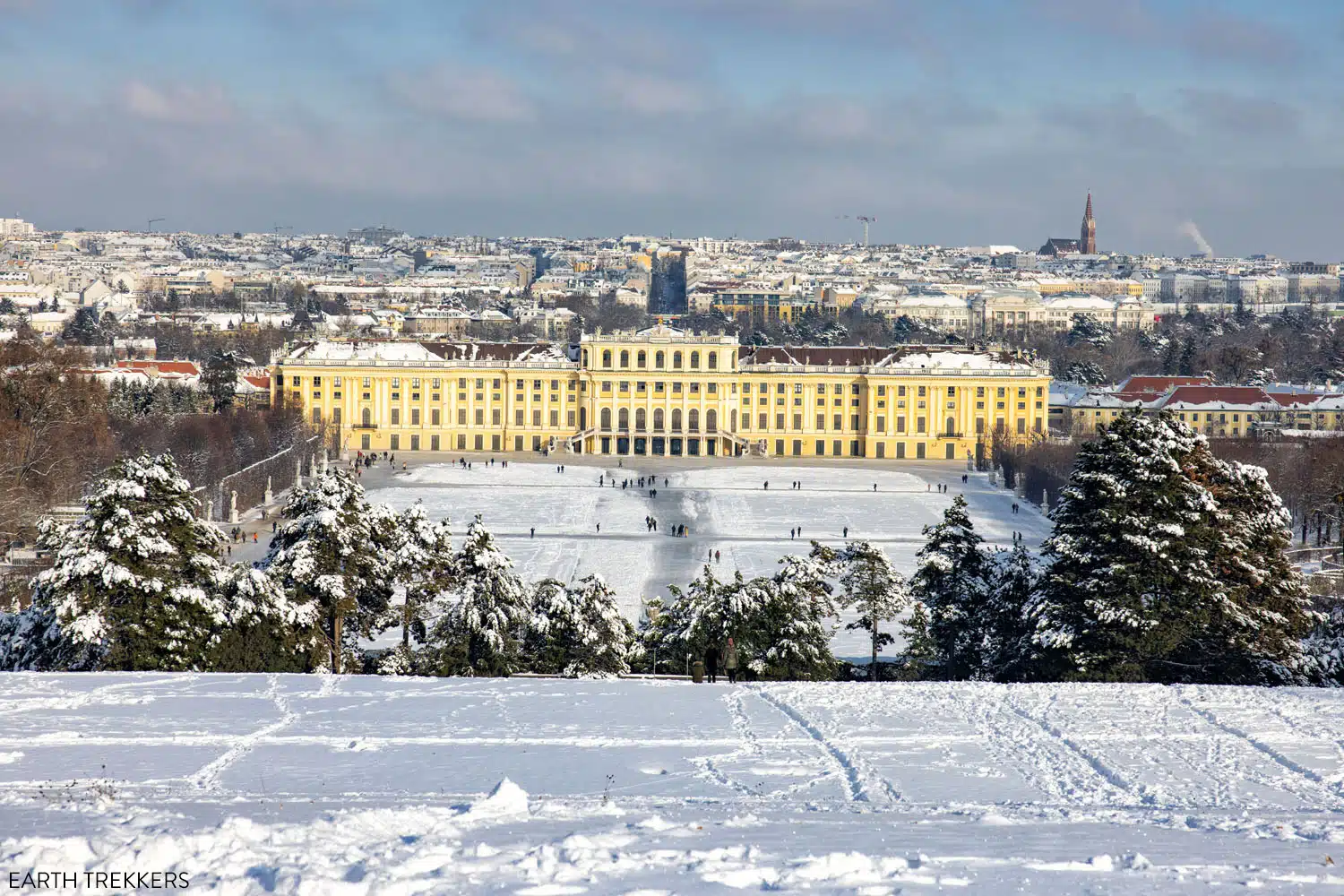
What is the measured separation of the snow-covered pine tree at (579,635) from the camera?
19.4 metres

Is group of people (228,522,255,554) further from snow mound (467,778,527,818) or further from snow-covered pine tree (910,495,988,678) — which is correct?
snow mound (467,778,527,818)

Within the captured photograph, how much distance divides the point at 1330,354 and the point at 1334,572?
63.4 meters

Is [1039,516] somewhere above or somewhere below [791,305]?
below

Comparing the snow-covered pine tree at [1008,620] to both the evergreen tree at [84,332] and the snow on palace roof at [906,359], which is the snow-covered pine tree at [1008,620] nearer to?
the snow on palace roof at [906,359]

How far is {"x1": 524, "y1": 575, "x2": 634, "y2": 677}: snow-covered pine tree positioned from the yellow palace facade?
4432cm

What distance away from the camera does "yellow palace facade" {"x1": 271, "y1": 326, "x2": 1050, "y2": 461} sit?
64812mm

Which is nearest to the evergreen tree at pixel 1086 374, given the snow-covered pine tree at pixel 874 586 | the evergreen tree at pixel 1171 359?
Answer: the evergreen tree at pixel 1171 359

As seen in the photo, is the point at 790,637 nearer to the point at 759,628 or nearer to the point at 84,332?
the point at 759,628

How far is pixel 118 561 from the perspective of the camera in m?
17.4

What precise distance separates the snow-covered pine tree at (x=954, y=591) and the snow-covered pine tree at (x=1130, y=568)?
8.42 feet

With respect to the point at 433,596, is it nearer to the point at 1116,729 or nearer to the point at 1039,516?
the point at 1116,729

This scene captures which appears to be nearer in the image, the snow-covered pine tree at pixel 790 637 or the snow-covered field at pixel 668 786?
the snow-covered field at pixel 668 786

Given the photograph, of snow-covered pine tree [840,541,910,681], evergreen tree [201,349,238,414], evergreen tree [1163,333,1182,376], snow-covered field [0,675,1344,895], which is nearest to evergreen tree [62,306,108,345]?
evergreen tree [201,349,238,414]

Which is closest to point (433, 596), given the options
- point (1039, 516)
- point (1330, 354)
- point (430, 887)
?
point (430, 887)
